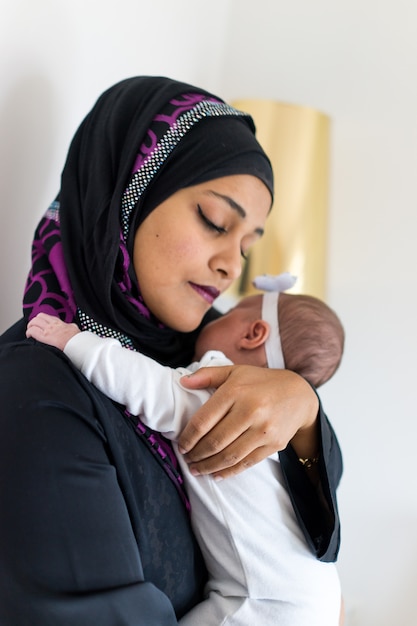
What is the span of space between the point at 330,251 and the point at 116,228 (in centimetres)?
126

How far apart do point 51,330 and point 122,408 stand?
181 millimetres

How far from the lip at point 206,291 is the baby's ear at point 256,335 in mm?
108

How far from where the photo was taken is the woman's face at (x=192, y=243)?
1.19 m

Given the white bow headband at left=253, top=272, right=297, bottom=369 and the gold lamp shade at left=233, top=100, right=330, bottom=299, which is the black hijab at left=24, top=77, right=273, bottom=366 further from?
the gold lamp shade at left=233, top=100, right=330, bottom=299

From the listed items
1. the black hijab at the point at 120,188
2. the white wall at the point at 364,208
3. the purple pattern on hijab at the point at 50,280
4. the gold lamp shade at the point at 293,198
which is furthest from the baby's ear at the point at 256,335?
the white wall at the point at 364,208

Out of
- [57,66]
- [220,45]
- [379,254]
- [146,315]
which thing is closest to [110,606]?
[146,315]

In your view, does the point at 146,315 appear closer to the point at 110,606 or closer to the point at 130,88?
the point at 130,88

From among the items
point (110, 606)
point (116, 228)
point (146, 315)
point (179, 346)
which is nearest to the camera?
point (110, 606)

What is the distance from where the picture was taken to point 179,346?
138 centimetres

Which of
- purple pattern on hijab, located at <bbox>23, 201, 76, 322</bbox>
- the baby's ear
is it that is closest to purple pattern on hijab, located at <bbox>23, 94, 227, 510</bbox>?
purple pattern on hijab, located at <bbox>23, 201, 76, 322</bbox>

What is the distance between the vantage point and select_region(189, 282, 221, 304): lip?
4.18 feet

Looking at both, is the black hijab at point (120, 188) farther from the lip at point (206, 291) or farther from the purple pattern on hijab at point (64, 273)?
the lip at point (206, 291)

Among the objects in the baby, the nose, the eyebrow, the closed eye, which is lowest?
the baby

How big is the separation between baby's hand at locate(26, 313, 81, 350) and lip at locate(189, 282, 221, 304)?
0.96 ft
